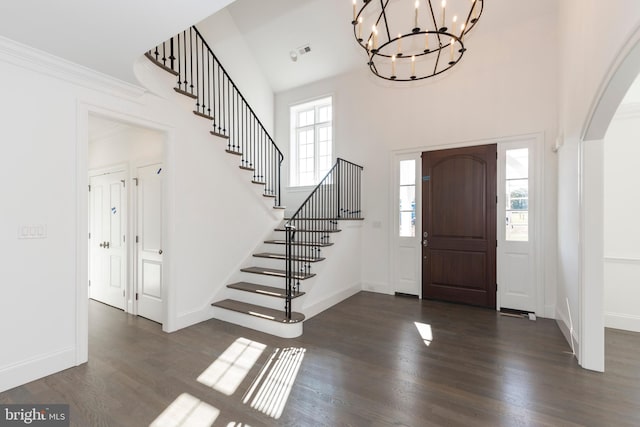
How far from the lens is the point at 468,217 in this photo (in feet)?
15.1

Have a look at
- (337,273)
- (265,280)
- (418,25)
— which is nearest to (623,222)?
(337,273)

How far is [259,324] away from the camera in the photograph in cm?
358

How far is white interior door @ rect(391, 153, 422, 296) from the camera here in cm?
503

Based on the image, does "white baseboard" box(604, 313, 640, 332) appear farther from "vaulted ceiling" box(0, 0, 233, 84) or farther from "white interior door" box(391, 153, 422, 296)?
"vaulted ceiling" box(0, 0, 233, 84)

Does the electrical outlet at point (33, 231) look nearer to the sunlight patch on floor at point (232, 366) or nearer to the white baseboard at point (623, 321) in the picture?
the sunlight patch on floor at point (232, 366)

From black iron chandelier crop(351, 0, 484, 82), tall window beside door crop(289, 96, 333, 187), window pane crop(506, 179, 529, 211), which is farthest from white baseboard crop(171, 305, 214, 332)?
window pane crop(506, 179, 529, 211)

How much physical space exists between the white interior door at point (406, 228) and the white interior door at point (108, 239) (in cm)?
439

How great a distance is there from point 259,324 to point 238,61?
4.99m

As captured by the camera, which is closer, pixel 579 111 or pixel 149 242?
pixel 579 111

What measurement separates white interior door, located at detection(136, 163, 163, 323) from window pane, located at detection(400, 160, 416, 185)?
3.84 meters

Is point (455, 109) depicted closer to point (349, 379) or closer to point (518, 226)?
point (518, 226)

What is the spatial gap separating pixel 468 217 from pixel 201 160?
13.4 feet

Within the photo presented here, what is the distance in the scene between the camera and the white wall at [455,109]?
406 centimetres

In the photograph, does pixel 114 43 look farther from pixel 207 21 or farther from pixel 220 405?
pixel 207 21
